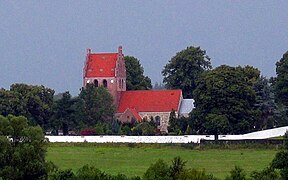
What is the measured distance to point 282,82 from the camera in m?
79.7

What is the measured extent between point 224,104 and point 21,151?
43.3m

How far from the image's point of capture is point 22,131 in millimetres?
34625

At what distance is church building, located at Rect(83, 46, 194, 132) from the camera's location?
10025 cm

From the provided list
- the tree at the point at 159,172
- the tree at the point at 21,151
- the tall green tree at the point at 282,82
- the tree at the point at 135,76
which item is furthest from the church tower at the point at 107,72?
the tree at the point at 159,172

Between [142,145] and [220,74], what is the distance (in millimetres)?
14330

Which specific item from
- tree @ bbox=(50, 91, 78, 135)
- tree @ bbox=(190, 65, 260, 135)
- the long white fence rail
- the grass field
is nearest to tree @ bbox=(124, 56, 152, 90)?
tree @ bbox=(50, 91, 78, 135)

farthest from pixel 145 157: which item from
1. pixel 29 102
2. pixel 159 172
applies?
pixel 29 102

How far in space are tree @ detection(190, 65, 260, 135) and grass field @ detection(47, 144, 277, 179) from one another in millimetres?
10580

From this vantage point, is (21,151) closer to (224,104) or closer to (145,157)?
(145,157)

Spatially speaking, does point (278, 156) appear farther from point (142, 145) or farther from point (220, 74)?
point (220, 74)

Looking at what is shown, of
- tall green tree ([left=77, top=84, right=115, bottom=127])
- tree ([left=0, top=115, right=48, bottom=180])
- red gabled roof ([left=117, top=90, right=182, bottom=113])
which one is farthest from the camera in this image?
red gabled roof ([left=117, top=90, right=182, bottom=113])

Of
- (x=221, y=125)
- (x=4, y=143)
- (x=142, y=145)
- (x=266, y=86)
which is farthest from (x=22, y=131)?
(x=266, y=86)

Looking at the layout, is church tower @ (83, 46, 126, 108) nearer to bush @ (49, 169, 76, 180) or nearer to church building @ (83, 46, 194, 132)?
church building @ (83, 46, 194, 132)

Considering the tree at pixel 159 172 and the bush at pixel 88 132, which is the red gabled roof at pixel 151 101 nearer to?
the bush at pixel 88 132
